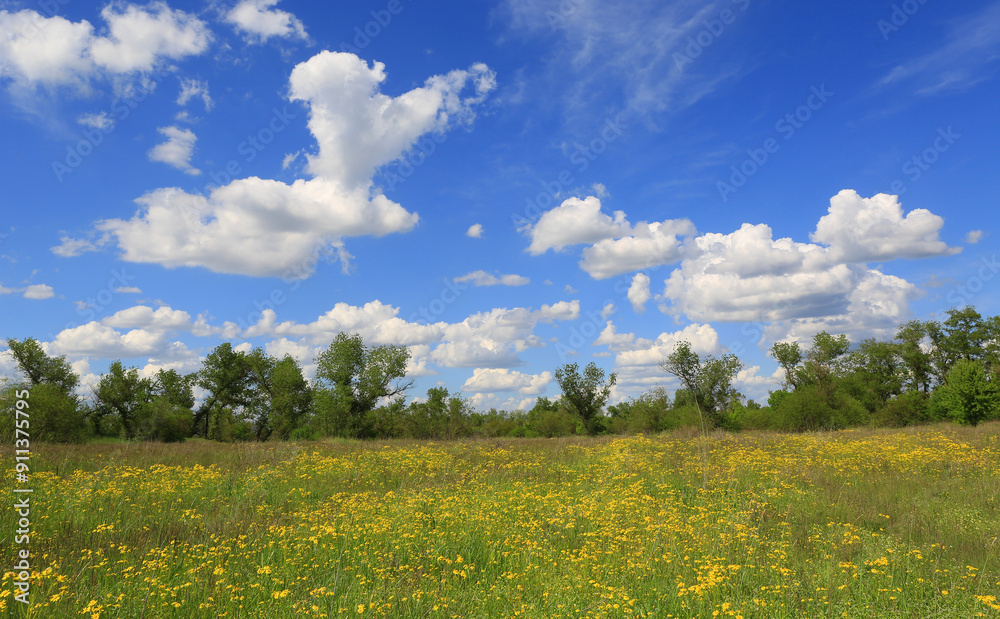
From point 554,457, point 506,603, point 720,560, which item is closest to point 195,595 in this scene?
point 506,603

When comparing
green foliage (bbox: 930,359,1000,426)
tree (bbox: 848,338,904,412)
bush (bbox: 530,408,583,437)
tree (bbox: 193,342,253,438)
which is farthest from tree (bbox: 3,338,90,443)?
tree (bbox: 848,338,904,412)

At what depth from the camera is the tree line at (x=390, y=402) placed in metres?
42.4

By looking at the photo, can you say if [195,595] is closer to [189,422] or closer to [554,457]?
[554,457]

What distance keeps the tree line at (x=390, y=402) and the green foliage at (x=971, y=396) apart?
8 cm

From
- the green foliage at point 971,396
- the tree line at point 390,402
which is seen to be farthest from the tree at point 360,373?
the green foliage at point 971,396

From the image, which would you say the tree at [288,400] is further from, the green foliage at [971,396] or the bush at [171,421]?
the green foliage at [971,396]

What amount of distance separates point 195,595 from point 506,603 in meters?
3.31

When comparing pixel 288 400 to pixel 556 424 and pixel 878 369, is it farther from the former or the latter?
pixel 878 369

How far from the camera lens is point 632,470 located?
12.9 metres

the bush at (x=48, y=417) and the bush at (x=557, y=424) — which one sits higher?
the bush at (x=48, y=417)

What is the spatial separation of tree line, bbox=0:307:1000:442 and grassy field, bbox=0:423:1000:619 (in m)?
29.7

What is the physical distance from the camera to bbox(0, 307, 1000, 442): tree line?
4238 centimetres

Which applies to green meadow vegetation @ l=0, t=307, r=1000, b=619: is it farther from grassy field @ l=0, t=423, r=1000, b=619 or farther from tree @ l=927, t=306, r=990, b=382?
tree @ l=927, t=306, r=990, b=382

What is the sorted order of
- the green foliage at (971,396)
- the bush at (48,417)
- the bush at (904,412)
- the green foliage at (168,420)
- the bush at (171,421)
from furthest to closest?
the bush at (904,412), the bush at (171,421), the green foliage at (168,420), the green foliage at (971,396), the bush at (48,417)
